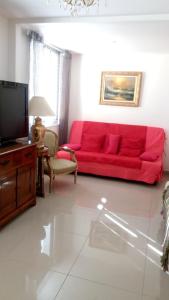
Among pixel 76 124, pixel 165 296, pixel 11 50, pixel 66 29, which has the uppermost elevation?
pixel 66 29

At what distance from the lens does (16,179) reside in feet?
9.21

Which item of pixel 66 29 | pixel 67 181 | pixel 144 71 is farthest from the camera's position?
pixel 144 71

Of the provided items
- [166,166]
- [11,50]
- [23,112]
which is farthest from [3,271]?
[166,166]

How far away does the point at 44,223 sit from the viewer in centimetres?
284

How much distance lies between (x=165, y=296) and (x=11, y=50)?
3273 mm

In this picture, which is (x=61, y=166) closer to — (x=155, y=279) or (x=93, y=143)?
(x=93, y=143)

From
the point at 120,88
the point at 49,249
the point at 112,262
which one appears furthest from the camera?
the point at 120,88

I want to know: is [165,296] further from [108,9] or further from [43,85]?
[43,85]

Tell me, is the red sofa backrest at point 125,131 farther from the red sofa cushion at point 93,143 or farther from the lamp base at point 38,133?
the lamp base at point 38,133

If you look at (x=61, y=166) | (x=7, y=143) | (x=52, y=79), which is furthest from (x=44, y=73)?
(x=7, y=143)

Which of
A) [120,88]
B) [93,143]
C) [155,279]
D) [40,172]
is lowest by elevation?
[155,279]

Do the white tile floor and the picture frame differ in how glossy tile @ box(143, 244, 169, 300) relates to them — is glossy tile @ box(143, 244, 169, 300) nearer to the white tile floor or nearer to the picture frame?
the white tile floor

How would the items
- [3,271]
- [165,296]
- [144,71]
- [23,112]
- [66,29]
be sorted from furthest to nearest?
[144,71]
[66,29]
[23,112]
[3,271]
[165,296]

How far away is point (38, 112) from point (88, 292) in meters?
2.23
